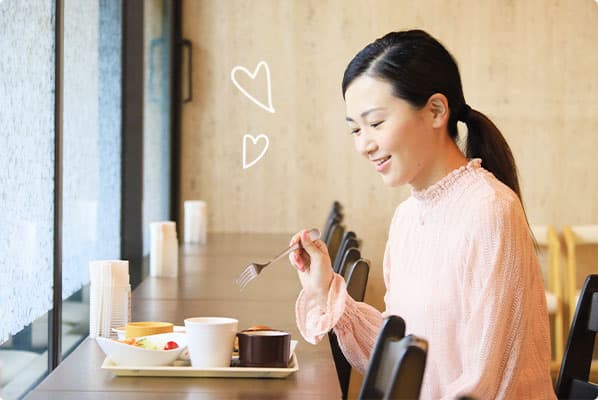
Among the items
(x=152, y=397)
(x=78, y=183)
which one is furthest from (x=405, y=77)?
(x=78, y=183)

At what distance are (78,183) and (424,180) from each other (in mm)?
1369

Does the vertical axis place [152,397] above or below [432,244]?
below

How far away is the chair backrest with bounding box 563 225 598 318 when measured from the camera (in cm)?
→ 485

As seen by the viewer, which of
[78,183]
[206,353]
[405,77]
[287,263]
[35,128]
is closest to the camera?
[206,353]

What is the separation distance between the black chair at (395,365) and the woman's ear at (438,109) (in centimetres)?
62

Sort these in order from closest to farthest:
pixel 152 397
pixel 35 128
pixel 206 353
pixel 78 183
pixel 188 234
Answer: pixel 152 397 < pixel 206 353 < pixel 35 128 < pixel 78 183 < pixel 188 234

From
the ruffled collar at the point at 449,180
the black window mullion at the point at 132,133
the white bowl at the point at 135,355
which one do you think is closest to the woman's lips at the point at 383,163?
the ruffled collar at the point at 449,180

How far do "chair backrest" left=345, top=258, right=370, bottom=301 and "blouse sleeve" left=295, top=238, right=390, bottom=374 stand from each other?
455 millimetres

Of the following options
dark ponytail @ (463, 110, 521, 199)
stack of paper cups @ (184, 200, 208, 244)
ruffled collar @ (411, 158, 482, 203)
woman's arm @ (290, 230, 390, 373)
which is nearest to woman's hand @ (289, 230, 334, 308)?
woman's arm @ (290, 230, 390, 373)

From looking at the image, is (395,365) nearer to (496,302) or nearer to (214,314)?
(496,302)

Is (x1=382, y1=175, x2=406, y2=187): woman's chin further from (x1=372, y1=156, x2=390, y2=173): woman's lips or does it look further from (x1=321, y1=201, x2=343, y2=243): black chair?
(x1=321, y1=201, x2=343, y2=243): black chair

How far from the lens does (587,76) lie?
16.8 ft

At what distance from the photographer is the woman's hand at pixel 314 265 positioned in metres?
1.76

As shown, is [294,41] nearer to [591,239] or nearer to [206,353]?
[591,239]
